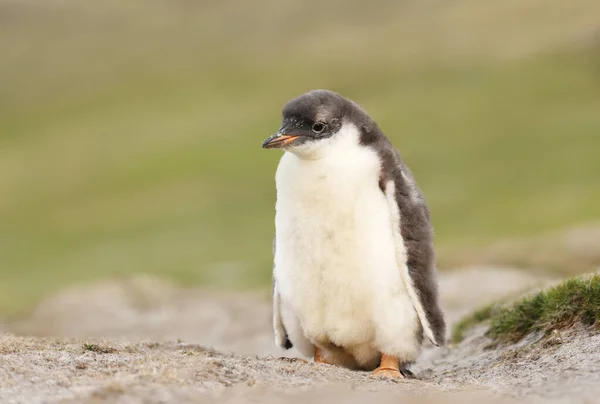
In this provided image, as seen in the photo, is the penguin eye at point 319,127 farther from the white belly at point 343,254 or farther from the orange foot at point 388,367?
the orange foot at point 388,367

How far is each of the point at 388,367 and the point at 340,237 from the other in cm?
113

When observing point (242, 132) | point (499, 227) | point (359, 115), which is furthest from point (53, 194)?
point (359, 115)

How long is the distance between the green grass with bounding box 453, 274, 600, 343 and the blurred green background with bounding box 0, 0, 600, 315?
1038 centimetres

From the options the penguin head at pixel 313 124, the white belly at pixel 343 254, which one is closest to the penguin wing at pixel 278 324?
the white belly at pixel 343 254

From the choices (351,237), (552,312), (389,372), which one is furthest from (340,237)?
→ (552,312)

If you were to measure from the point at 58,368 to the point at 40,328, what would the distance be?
36.2 ft

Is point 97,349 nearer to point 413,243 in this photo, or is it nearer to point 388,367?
point 388,367

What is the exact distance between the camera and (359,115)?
710 centimetres

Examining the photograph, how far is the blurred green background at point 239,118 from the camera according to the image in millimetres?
33875

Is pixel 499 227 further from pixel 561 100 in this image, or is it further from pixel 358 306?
pixel 358 306

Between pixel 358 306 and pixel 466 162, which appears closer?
pixel 358 306

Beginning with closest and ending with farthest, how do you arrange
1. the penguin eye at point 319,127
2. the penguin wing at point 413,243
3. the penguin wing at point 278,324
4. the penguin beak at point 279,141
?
the penguin beak at point 279,141 → the penguin eye at point 319,127 → the penguin wing at point 413,243 → the penguin wing at point 278,324

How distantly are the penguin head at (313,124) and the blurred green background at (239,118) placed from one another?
40.9ft

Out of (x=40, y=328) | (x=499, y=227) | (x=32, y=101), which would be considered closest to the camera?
(x=40, y=328)
